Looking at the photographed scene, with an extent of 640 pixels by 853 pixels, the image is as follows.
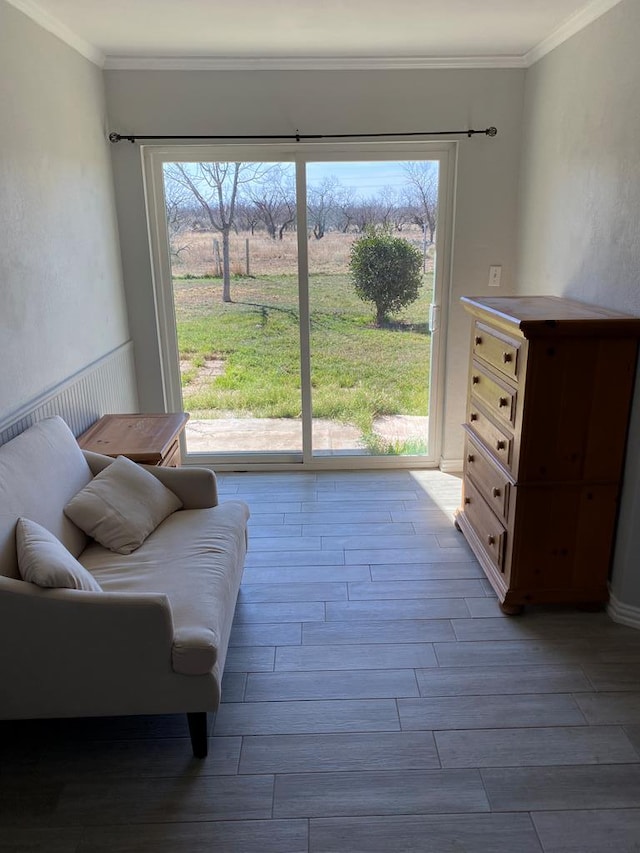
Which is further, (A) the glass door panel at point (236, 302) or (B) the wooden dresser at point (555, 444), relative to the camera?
(A) the glass door panel at point (236, 302)

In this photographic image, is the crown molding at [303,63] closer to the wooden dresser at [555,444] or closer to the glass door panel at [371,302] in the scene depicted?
the glass door panel at [371,302]

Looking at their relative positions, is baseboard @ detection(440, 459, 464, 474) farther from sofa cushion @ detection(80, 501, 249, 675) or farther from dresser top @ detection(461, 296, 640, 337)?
Result: sofa cushion @ detection(80, 501, 249, 675)

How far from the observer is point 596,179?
271cm

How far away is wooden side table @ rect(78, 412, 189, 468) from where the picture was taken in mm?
2832

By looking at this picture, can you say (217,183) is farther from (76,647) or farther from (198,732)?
(198,732)

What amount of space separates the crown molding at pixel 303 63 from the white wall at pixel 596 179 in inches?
13.2

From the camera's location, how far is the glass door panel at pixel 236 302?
387cm

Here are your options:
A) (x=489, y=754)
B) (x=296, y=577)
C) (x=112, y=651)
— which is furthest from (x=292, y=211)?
(x=489, y=754)

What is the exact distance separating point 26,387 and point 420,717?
6.77ft

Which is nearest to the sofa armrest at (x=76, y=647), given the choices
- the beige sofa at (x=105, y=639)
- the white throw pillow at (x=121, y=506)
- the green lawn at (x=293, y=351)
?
the beige sofa at (x=105, y=639)

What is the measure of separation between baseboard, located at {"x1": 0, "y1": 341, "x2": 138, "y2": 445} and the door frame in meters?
0.32

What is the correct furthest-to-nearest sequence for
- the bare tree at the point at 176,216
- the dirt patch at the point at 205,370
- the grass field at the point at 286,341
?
the dirt patch at the point at 205,370, the grass field at the point at 286,341, the bare tree at the point at 176,216

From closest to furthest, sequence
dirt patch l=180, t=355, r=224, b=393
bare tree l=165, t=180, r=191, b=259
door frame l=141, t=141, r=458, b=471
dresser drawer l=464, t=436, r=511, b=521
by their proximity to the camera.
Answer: dresser drawer l=464, t=436, r=511, b=521 → door frame l=141, t=141, r=458, b=471 → bare tree l=165, t=180, r=191, b=259 → dirt patch l=180, t=355, r=224, b=393

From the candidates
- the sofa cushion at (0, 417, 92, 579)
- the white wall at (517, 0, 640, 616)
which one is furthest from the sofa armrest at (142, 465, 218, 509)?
the white wall at (517, 0, 640, 616)
